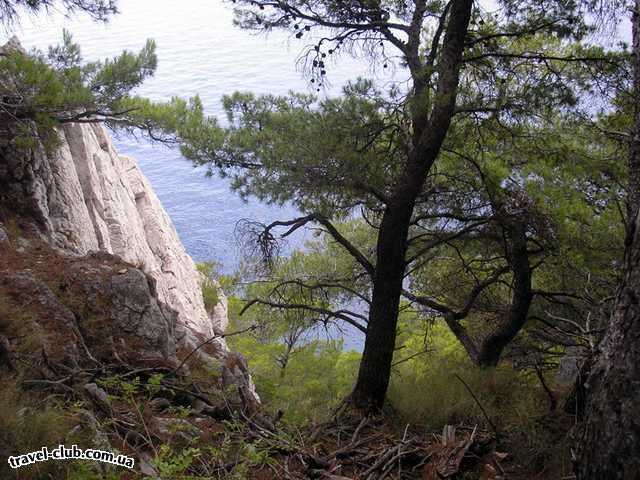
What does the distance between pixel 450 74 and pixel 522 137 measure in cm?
210

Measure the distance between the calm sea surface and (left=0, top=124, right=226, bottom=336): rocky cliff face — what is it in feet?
53.1

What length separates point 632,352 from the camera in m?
2.24

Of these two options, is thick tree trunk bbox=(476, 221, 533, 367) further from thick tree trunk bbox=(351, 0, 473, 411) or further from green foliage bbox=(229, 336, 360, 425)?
green foliage bbox=(229, 336, 360, 425)

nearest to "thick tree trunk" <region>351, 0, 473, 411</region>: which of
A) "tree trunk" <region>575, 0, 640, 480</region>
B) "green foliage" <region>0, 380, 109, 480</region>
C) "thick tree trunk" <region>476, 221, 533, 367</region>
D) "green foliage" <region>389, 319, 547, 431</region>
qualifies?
"green foliage" <region>389, 319, 547, 431</region>

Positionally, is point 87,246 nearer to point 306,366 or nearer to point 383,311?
point 383,311

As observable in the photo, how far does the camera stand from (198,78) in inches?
2147

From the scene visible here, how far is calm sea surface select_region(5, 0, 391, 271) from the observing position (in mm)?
45156

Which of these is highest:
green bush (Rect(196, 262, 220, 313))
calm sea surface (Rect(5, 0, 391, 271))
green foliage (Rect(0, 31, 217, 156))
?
calm sea surface (Rect(5, 0, 391, 271))

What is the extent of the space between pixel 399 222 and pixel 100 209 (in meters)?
10.3

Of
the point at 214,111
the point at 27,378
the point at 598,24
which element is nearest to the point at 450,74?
the point at 598,24

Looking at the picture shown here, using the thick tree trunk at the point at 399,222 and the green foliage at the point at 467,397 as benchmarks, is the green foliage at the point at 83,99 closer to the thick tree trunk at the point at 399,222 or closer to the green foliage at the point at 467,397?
the thick tree trunk at the point at 399,222

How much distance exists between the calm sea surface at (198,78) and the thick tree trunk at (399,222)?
→ 29.1 metres

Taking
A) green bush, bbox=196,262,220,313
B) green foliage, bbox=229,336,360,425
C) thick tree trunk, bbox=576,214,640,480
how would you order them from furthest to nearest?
green bush, bbox=196,262,220,313 < green foliage, bbox=229,336,360,425 < thick tree trunk, bbox=576,214,640,480

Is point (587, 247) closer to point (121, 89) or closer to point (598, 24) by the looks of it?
point (598, 24)
